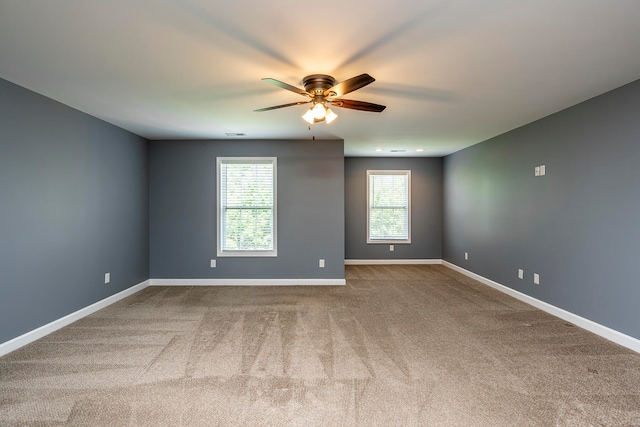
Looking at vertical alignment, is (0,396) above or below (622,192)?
below

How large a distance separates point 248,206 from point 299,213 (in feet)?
2.87

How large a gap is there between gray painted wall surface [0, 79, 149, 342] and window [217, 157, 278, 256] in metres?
1.37

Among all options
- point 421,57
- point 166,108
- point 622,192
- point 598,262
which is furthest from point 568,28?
point 166,108

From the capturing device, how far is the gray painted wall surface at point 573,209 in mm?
3029

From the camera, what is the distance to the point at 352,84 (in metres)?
2.39

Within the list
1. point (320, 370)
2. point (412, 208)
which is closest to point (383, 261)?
point (412, 208)

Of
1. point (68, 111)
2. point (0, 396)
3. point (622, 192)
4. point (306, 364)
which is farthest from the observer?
point (68, 111)

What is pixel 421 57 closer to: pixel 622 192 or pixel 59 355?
pixel 622 192

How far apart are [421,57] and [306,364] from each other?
2621 millimetres

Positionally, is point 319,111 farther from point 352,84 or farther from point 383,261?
point 383,261

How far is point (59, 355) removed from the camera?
283 cm

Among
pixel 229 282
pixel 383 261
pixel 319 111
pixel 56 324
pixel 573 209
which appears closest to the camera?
pixel 319 111

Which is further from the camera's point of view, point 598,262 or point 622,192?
point 598,262

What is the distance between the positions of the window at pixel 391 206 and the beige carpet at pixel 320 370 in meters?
3.26
